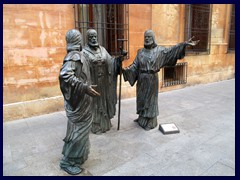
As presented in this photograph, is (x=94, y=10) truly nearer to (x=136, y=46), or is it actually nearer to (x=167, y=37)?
(x=136, y=46)

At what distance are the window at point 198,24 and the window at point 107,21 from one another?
2.95 meters

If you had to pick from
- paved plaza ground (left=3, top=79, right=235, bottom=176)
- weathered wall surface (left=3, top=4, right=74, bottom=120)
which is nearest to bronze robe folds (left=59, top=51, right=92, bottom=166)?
paved plaza ground (left=3, top=79, right=235, bottom=176)

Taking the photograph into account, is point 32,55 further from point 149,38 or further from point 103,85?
point 149,38

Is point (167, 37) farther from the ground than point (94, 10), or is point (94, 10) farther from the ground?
point (94, 10)

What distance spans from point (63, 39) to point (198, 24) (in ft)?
19.3

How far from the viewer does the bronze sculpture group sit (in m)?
2.68

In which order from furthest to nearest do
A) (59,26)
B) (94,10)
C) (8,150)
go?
(94,10), (59,26), (8,150)

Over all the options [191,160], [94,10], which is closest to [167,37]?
[94,10]

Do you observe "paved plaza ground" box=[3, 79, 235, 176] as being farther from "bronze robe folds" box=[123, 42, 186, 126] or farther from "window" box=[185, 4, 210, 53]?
"window" box=[185, 4, 210, 53]

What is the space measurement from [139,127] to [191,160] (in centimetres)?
150

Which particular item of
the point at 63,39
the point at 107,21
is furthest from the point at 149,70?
the point at 107,21

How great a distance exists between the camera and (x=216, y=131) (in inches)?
167

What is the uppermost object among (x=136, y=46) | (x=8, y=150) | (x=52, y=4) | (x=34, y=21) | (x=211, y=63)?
(x=52, y=4)

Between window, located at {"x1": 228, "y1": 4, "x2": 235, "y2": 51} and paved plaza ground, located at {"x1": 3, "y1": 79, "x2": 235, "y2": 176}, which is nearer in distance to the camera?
paved plaza ground, located at {"x1": 3, "y1": 79, "x2": 235, "y2": 176}
